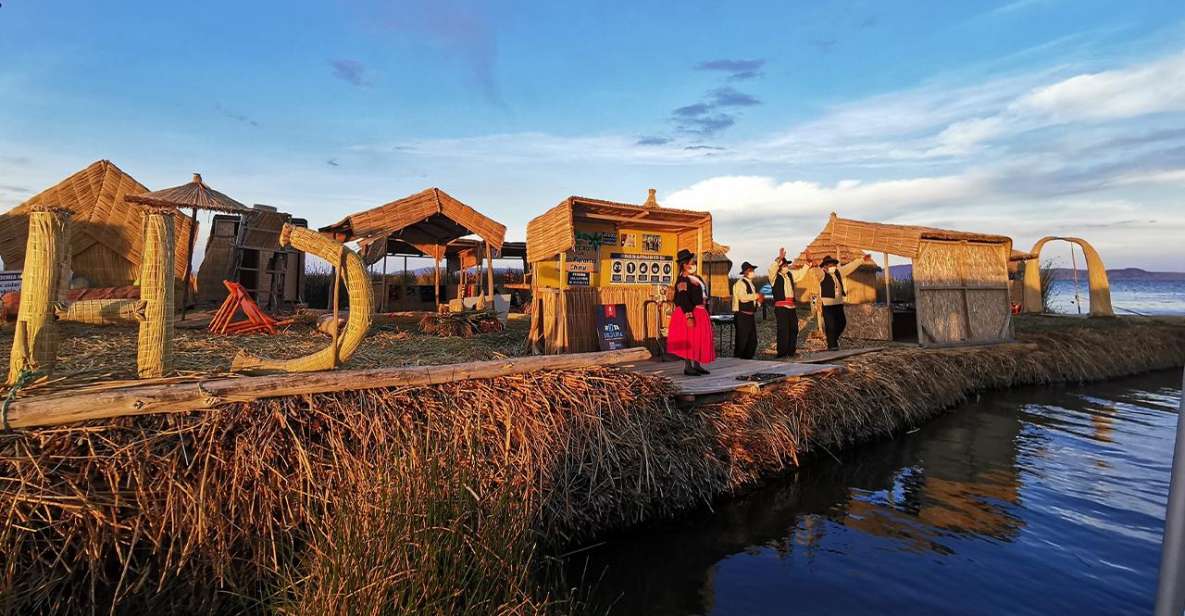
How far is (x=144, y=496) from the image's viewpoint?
404 centimetres

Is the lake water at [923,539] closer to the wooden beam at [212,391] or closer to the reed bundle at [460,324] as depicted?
the wooden beam at [212,391]

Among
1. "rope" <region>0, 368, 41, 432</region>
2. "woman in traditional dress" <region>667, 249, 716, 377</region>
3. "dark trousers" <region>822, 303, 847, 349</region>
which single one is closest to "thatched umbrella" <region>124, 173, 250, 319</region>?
"rope" <region>0, 368, 41, 432</region>

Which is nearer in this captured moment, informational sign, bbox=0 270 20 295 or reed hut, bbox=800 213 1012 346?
reed hut, bbox=800 213 1012 346

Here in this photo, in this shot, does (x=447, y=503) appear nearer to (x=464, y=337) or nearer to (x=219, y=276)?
(x=464, y=337)

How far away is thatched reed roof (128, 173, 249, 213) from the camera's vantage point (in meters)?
12.9

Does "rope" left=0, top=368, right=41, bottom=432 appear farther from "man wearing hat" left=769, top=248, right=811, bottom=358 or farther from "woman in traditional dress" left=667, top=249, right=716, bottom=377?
"man wearing hat" left=769, top=248, right=811, bottom=358

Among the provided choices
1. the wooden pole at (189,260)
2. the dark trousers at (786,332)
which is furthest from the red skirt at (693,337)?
the wooden pole at (189,260)

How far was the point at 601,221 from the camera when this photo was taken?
10766 millimetres

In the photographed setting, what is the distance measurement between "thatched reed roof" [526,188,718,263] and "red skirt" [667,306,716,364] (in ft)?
6.70

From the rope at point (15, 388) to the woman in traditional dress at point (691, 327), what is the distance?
271 inches

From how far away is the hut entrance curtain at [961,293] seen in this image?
529 inches

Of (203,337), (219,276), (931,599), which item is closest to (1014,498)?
(931,599)

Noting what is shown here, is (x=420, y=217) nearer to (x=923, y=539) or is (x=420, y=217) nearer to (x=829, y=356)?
(x=829, y=356)

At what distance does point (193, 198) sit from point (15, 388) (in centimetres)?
1057
